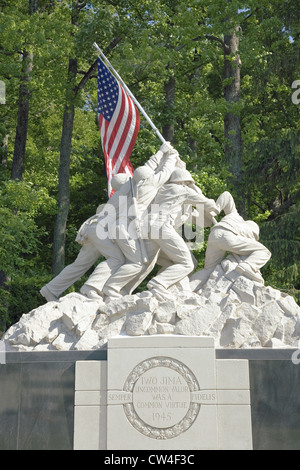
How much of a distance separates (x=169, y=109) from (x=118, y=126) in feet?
24.2

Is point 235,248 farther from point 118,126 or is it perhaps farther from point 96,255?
point 118,126

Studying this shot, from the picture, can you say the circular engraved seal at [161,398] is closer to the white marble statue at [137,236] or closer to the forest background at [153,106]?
the white marble statue at [137,236]

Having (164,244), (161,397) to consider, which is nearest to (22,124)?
(164,244)

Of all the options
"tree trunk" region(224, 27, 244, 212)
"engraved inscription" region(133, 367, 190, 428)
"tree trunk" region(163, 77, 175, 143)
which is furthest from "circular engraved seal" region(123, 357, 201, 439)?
"tree trunk" region(163, 77, 175, 143)

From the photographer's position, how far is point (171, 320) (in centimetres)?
930

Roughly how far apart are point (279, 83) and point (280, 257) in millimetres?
5945

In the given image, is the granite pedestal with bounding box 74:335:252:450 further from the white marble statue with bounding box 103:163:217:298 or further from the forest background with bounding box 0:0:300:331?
the forest background with bounding box 0:0:300:331

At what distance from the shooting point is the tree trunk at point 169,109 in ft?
63.9

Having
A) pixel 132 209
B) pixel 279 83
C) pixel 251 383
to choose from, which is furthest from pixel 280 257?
pixel 251 383

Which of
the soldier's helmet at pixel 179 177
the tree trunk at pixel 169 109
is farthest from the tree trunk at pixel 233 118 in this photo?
the soldier's helmet at pixel 179 177

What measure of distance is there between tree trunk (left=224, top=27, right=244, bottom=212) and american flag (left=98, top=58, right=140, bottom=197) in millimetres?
6115

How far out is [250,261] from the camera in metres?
10.1

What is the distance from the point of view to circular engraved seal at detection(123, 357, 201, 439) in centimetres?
857

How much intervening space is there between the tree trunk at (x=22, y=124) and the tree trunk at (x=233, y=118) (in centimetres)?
585
